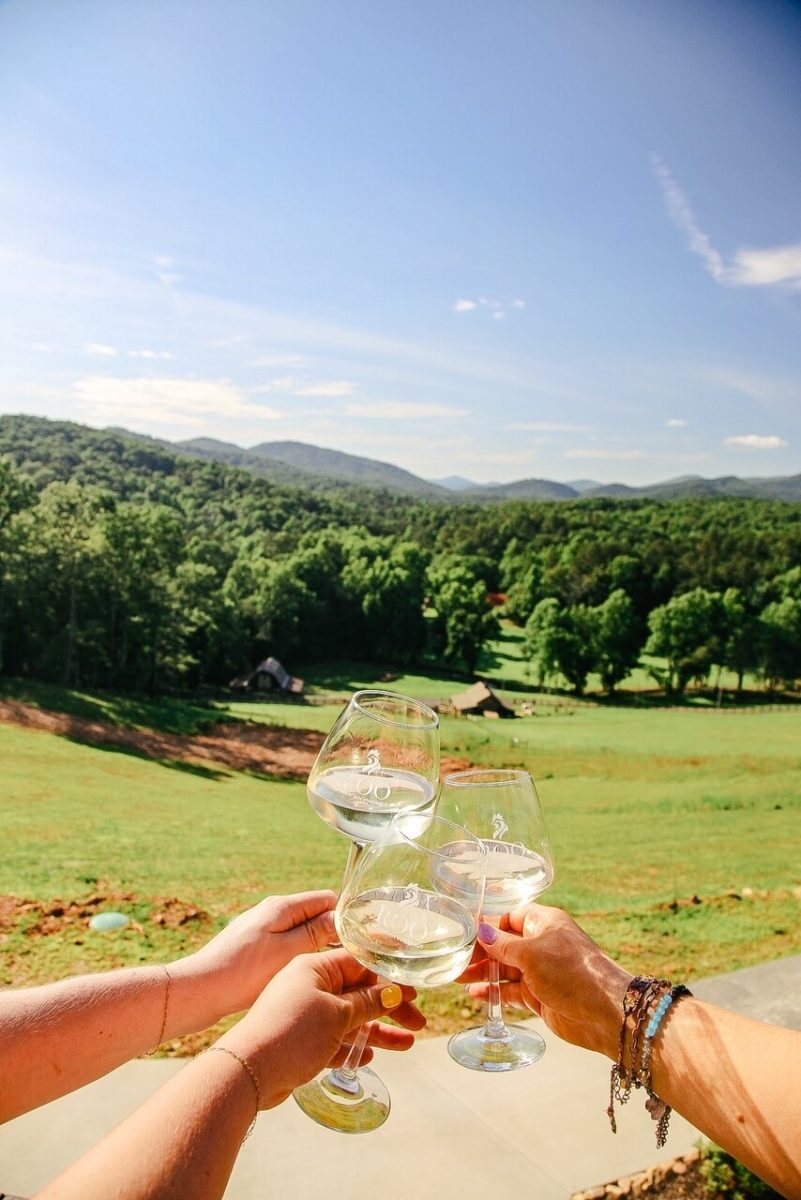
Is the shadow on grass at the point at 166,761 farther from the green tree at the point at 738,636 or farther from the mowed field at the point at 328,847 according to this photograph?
the green tree at the point at 738,636

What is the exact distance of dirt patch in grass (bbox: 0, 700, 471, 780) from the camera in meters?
12.4

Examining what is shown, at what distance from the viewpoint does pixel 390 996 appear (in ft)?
4.07

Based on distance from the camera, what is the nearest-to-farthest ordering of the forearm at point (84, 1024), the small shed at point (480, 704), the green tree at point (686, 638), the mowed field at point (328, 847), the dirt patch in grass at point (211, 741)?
1. the forearm at point (84, 1024)
2. the mowed field at point (328, 847)
3. the dirt patch in grass at point (211, 741)
4. the small shed at point (480, 704)
5. the green tree at point (686, 638)

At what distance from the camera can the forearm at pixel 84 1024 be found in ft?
3.87

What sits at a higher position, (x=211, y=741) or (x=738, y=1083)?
(x=738, y=1083)

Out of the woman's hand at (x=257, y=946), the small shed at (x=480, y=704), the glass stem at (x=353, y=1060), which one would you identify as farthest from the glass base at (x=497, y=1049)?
the small shed at (x=480, y=704)

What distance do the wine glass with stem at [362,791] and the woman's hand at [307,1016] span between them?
0.13 metres

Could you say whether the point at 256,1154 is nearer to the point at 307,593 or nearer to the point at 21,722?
the point at 21,722

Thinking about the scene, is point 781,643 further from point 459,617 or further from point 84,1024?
point 84,1024

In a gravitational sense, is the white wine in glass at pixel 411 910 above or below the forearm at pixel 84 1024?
above

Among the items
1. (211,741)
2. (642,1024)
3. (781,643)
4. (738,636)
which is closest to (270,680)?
(211,741)

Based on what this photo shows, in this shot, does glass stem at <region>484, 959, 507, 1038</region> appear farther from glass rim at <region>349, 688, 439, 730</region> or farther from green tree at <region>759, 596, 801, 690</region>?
green tree at <region>759, 596, 801, 690</region>

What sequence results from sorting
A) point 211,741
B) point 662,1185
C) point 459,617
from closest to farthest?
point 662,1185, point 211,741, point 459,617

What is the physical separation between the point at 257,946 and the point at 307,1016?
43 centimetres
